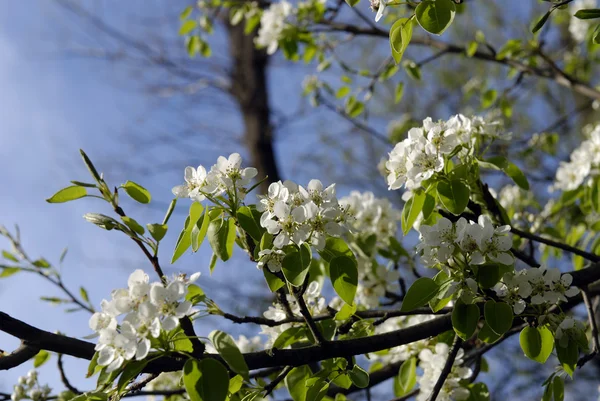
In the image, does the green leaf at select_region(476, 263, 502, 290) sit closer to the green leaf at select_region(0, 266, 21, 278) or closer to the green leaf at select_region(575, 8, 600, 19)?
the green leaf at select_region(575, 8, 600, 19)

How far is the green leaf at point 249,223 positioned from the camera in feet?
3.72

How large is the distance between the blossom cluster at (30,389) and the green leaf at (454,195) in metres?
1.21

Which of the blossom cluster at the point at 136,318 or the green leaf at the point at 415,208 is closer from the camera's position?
the blossom cluster at the point at 136,318

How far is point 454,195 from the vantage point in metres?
1.25

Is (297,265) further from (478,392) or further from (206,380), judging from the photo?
(478,392)

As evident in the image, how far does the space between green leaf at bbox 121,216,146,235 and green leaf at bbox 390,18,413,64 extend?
603 mm

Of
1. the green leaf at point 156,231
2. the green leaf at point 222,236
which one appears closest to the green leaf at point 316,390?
the green leaf at point 222,236

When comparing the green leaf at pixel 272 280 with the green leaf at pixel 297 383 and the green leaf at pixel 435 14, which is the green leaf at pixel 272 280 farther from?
the green leaf at pixel 435 14

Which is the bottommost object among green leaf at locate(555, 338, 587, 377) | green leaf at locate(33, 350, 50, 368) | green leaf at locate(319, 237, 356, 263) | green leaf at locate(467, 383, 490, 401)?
green leaf at locate(555, 338, 587, 377)

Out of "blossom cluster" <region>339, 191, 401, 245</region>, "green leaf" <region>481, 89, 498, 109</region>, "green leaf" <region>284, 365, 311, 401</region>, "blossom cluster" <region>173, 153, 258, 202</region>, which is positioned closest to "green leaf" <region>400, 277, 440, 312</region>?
"green leaf" <region>284, 365, 311, 401</region>

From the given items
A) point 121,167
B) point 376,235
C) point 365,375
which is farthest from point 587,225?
point 121,167

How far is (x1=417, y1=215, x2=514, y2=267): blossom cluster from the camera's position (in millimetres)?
1119

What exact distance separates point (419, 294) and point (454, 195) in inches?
10.7

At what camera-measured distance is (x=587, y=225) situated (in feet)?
7.65
